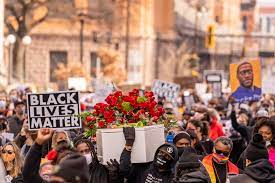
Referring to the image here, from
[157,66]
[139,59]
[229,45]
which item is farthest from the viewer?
[229,45]

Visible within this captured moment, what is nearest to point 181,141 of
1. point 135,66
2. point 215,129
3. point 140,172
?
point 140,172

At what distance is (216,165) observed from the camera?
1029 centimetres

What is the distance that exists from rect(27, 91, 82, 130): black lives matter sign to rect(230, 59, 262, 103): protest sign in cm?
793

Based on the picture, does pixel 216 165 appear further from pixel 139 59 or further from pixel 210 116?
pixel 139 59

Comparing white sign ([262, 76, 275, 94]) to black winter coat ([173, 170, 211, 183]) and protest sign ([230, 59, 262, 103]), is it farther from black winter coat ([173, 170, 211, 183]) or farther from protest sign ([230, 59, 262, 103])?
black winter coat ([173, 170, 211, 183])

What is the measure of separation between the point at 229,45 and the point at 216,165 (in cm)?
9630

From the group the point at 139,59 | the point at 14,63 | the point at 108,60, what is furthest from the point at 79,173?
the point at 139,59

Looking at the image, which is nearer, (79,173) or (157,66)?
(79,173)

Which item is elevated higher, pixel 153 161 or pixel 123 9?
pixel 123 9

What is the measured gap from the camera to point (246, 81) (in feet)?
68.8

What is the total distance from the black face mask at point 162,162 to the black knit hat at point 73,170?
2.89m

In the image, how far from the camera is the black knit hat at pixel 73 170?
285 inches

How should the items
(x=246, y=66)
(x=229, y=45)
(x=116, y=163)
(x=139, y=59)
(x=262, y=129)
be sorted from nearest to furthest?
(x=116, y=163) < (x=262, y=129) < (x=246, y=66) < (x=139, y=59) < (x=229, y=45)

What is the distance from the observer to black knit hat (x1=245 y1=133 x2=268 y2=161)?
393 inches
